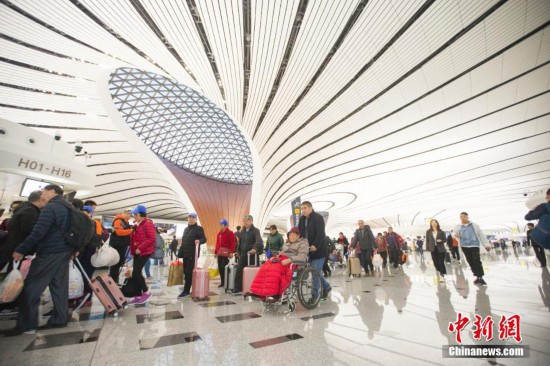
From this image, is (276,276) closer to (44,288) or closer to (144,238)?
(144,238)

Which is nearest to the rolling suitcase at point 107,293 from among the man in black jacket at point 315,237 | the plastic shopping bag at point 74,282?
the plastic shopping bag at point 74,282

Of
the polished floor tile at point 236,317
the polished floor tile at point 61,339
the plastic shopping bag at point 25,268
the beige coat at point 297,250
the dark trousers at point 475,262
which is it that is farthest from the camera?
the dark trousers at point 475,262

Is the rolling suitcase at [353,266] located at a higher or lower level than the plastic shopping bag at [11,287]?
lower

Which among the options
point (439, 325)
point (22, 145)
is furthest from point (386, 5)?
point (22, 145)

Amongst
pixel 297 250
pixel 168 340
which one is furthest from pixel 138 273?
pixel 297 250

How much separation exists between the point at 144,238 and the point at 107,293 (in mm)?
976

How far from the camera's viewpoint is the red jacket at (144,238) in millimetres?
3971

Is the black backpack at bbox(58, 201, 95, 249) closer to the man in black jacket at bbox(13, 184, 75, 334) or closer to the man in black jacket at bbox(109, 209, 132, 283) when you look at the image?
the man in black jacket at bbox(13, 184, 75, 334)

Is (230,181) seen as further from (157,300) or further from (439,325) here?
(439,325)

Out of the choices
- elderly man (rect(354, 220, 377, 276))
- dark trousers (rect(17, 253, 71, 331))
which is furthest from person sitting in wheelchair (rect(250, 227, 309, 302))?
elderly man (rect(354, 220, 377, 276))

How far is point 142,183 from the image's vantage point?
26609mm

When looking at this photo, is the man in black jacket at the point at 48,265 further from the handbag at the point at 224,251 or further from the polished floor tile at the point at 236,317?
the handbag at the point at 224,251

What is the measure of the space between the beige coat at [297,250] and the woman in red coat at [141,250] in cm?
211

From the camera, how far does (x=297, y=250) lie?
378 cm
